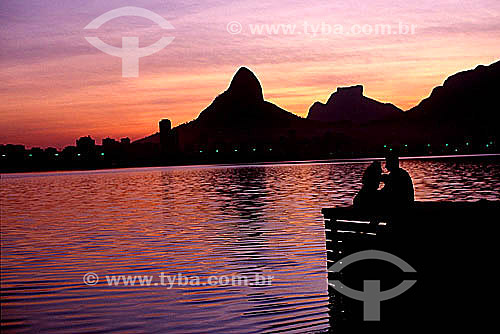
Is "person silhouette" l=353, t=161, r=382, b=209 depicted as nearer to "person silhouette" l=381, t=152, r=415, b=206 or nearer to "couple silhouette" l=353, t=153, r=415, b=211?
"couple silhouette" l=353, t=153, r=415, b=211

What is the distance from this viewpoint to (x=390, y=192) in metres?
12.2

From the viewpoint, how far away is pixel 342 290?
12.4 m

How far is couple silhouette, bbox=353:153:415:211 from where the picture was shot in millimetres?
12086

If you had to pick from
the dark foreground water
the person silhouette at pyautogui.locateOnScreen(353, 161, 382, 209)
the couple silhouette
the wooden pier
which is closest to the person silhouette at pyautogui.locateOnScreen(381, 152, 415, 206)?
the couple silhouette

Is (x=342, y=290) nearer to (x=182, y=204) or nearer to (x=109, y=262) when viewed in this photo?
(x=109, y=262)

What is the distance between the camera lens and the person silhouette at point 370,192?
12.2m

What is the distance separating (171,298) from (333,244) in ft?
14.4

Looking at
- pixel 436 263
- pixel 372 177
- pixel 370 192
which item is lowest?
pixel 436 263

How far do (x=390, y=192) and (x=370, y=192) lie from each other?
1.48ft

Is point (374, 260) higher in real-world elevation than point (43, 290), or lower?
higher

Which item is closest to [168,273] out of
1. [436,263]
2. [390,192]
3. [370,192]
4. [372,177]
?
[372,177]

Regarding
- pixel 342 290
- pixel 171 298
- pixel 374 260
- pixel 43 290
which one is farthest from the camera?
pixel 43 290

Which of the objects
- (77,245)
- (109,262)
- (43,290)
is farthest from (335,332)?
(77,245)

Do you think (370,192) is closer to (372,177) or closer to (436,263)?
(372,177)
